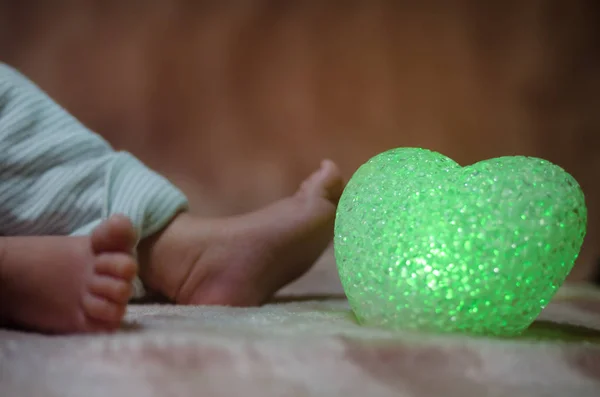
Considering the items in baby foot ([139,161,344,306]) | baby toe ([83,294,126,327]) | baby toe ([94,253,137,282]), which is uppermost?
baby toe ([94,253,137,282])

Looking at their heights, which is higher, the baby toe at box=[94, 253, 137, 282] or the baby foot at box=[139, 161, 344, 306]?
the baby toe at box=[94, 253, 137, 282]

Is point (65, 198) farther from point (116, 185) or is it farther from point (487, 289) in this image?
point (487, 289)

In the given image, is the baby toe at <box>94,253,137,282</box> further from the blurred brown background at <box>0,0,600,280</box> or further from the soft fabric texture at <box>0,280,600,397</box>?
the blurred brown background at <box>0,0,600,280</box>

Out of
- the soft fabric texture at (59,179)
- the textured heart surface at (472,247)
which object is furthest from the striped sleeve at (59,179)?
the textured heart surface at (472,247)

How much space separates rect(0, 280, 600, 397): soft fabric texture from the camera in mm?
365

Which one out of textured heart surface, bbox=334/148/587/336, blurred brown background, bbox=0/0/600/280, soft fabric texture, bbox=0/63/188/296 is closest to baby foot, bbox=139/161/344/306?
soft fabric texture, bbox=0/63/188/296

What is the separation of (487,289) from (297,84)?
37.4 inches

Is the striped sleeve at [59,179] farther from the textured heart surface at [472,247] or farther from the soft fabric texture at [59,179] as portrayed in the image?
the textured heart surface at [472,247]

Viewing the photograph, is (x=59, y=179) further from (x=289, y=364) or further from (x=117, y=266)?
(x=289, y=364)

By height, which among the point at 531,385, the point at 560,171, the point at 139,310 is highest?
the point at 560,171

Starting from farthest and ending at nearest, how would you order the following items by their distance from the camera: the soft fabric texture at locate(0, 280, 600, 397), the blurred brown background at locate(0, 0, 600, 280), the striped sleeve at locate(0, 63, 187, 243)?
the blurred brown background at locate(0, 0, 600, 280) < the striped sleeve at locate(0, 63, 187, 243) < the soft fabric texture at locate(0, 280, 600, 397)

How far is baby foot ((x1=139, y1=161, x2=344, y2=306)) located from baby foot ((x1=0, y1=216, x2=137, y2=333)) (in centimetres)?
28

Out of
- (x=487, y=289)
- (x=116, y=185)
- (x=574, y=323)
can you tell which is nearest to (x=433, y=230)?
(x=487, y=289)

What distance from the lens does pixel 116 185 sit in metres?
0.78
